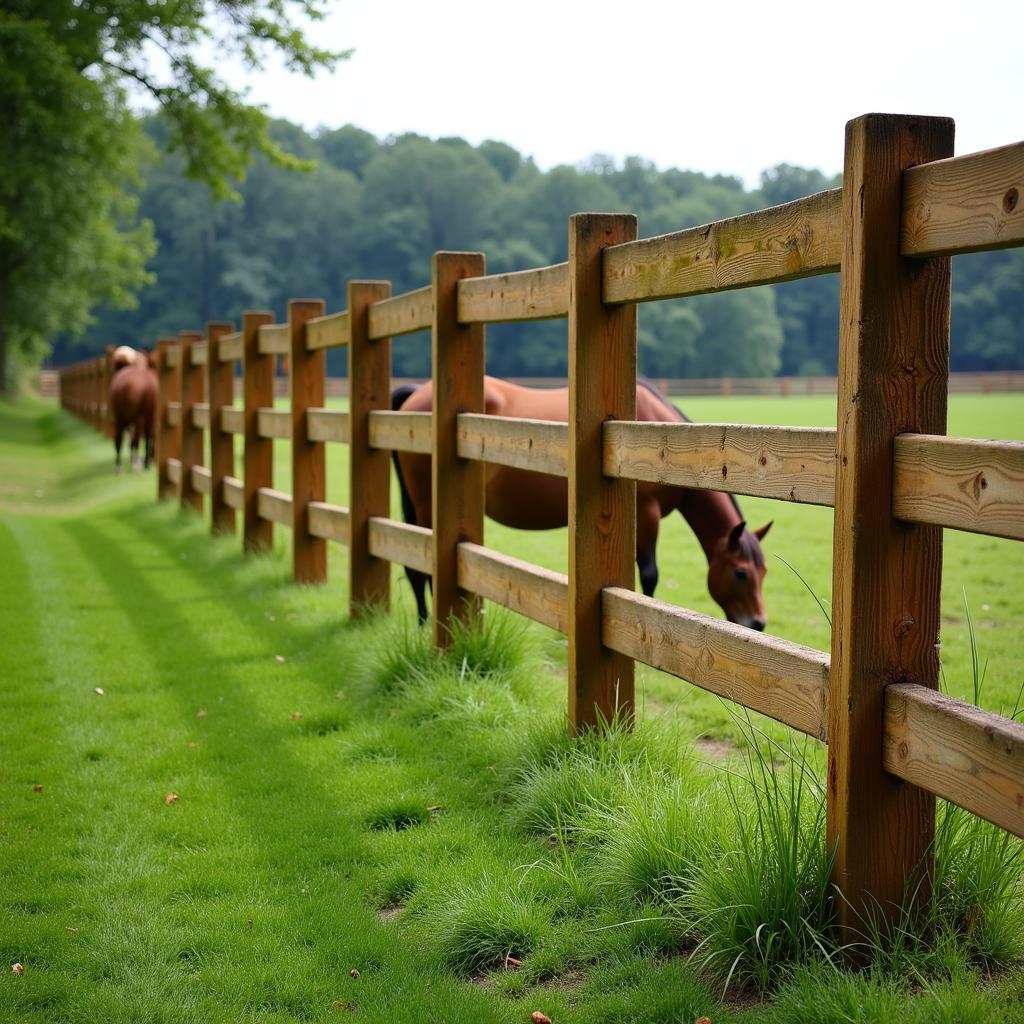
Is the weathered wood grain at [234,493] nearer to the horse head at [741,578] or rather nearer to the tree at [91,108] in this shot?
the horse head at [741,578]

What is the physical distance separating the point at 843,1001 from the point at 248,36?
27.7 meters

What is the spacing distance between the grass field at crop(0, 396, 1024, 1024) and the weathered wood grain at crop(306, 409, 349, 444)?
52.3 inches

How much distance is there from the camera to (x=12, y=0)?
23766mm

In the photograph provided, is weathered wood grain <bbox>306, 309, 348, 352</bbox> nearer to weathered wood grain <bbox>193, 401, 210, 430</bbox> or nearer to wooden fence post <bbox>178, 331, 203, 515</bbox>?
weathered wood grain <bbox>193, 401, 210, 430</bbox>

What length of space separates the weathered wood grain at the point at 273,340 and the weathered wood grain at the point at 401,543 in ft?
7.89

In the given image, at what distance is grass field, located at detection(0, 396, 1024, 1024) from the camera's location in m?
2.79

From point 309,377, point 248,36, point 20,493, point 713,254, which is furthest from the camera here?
point 248,36

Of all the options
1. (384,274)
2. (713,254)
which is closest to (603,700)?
(713,254)

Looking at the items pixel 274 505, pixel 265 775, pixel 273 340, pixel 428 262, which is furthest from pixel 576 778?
pixel 428 262

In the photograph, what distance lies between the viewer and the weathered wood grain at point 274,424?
28.7ft

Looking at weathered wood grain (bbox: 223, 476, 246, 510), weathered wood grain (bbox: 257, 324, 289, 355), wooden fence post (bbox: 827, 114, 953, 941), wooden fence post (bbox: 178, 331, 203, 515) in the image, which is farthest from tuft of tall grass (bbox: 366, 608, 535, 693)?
wooden fence post (bbox: 178, 331, 203, 515)

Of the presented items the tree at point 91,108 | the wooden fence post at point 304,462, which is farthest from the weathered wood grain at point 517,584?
the tree at point 91,108

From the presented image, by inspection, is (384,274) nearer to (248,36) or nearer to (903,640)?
(248,36)

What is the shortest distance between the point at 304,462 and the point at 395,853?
188 inches
